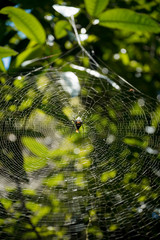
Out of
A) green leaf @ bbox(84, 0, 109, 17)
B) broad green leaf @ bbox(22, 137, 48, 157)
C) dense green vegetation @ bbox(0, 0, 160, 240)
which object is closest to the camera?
green leaf @ bbox(84, 0, 109, 17)

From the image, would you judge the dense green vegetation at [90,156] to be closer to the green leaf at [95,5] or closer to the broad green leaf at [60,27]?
the broad green leaf at [60,27]

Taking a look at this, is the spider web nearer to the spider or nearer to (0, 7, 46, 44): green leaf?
the spider

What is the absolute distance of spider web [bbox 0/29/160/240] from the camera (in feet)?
6.59

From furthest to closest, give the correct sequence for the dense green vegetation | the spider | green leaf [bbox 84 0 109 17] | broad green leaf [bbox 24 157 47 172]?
the spider
broad green leaf [bbox 24 157 47 172]
the dense green vegetation
green leaf [bbox 84 0 109 17]

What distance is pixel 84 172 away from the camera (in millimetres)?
2631

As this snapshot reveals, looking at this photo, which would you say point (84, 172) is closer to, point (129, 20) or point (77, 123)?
point (77, 123)

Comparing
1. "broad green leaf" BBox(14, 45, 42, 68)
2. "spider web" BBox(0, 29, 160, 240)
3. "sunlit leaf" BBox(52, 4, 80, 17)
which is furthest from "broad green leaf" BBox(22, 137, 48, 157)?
"sunlit leaf" BBox(52, 4, 80, 17)

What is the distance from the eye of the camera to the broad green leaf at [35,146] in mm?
2402

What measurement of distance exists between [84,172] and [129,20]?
2.12 metres

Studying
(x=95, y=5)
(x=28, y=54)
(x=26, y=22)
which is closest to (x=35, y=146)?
(x=28, y=54)

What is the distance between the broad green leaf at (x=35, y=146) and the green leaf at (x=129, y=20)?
180cm

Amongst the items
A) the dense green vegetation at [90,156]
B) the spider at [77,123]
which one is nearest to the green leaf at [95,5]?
the dense green vegetation at [90,156]

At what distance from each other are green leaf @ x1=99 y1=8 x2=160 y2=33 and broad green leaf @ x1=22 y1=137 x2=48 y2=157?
70.9 inches

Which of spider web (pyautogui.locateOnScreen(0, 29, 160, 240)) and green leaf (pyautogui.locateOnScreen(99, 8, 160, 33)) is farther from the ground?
green leaf (pyautogui.locateOnScreen(99, 8, 160, 33))
